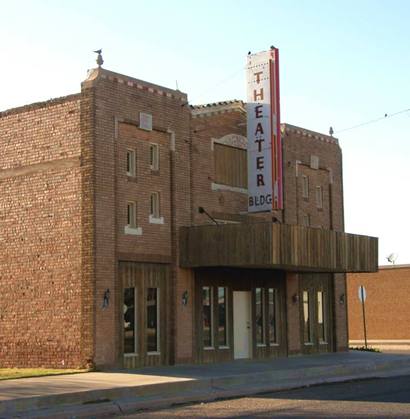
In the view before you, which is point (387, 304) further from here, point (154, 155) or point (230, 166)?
point (154, 155)

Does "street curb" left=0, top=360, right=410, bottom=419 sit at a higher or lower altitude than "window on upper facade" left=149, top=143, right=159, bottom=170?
lower

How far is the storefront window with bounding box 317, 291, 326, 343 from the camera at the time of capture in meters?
33.0

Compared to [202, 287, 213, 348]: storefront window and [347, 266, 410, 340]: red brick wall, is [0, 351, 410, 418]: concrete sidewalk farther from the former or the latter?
[347, 266, 410, 340]: red brick wall

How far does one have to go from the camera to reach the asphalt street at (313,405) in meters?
14.9

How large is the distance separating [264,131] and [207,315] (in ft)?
20.8

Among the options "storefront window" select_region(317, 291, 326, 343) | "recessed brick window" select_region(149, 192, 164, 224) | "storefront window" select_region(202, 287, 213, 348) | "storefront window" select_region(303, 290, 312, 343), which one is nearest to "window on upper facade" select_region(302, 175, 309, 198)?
"storefront window" select_region(303, 290, 312, 343)

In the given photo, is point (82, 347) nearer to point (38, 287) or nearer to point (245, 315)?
point (38, 287)

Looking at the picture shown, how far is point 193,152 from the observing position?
2692cm

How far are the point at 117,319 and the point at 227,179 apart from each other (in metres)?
7.02

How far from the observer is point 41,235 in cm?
2466

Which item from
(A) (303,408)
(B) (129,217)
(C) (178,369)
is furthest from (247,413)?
(B) (129,217)

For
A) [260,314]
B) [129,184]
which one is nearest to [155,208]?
[129,184]

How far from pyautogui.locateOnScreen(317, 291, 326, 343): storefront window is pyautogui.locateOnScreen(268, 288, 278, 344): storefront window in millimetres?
3149

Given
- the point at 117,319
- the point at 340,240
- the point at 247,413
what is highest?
the point at 340,240
